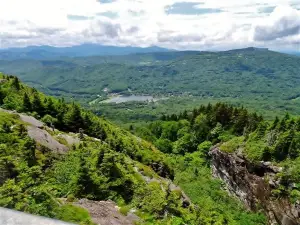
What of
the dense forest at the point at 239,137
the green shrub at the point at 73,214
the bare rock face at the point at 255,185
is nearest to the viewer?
the green shrub at the point at 73,214

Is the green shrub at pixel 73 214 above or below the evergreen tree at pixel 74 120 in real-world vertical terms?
above

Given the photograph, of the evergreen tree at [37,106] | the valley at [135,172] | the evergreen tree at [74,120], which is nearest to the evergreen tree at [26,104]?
the valley at [135,172]

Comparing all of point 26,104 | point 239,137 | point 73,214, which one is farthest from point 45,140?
point 239,137

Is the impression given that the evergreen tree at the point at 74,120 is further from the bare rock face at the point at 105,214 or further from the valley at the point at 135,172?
the bare rock face at the point at 105,214

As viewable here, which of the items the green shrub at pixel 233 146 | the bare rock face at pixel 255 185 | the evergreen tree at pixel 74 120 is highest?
the evergreen tree at pixel 74 120

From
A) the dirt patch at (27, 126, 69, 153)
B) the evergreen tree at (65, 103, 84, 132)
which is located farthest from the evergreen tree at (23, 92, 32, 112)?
the dirt patch at (27, 126, 69, 153)
